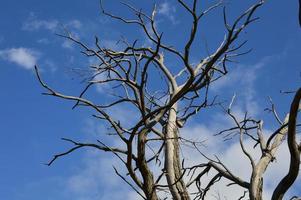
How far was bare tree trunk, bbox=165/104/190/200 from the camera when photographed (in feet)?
14.5

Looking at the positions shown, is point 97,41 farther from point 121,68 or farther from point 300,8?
point 300,8

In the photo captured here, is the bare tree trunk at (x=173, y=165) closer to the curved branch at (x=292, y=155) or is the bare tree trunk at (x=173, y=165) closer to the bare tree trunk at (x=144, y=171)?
the bare tree trunk at (x=144, y=171)

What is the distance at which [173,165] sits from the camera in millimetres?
4684

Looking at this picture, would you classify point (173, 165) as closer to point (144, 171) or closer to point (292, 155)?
point (144, 171)

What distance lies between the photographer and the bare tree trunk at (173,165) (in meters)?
4.41

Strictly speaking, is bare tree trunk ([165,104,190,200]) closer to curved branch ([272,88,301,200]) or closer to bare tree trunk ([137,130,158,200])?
bare tree trunk ([137,130,158,200])

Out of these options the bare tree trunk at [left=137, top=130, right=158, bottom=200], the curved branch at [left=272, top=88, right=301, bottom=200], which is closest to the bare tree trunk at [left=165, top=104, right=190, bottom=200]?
the bare tree trunk at [left=137, top=130, right=158, bottom=200]

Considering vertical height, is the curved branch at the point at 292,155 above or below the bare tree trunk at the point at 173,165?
below

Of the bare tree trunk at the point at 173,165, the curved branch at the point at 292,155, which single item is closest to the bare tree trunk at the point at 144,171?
the bare tree trunk at the point at 173,165

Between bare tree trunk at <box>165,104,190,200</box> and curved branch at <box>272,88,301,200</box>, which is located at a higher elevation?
bare tree trunk at <box>165,104,190,200</box>

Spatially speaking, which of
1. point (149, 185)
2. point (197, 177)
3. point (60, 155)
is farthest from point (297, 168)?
point (60, 155)

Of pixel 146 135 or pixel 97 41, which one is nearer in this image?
pixel 146 135

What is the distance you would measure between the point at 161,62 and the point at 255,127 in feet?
4.35

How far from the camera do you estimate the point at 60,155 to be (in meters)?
4.20
